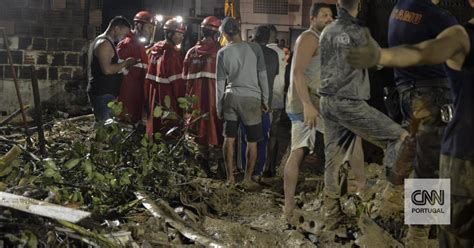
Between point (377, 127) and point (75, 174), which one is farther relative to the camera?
point (75, 174)

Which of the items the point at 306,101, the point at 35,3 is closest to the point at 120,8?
the point at 35,3

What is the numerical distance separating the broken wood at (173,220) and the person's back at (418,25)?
1998mm

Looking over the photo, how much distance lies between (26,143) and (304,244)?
4.05 m

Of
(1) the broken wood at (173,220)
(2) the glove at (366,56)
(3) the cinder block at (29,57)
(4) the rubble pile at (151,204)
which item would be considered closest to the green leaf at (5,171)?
(4) the rubble pile at (151,204)

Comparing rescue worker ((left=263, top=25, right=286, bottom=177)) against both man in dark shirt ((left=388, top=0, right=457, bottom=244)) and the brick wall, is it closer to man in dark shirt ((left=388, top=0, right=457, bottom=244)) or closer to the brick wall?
man in dark shirt ((left=388, top=0, right=457, bottom=244))

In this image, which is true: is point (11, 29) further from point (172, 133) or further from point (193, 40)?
point (172, 133)

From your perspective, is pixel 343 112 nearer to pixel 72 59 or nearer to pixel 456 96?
pixel 456 96

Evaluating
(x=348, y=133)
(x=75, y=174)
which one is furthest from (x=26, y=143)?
(x=348, y=133)

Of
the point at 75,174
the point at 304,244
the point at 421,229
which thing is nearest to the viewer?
the point at 421,229

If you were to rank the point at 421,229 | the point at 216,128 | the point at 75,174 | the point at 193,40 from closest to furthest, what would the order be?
the point at 421,229 → the point at 75,174 → the point at 216,128 → the point at 193,40

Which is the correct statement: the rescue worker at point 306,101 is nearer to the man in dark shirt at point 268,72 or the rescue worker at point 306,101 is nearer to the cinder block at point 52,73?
the man in dark shirt at point 268,72

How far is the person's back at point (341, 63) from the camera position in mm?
5027

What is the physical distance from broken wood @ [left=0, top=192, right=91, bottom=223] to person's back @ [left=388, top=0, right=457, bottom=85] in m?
2.72

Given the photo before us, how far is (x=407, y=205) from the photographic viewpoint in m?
4.97
